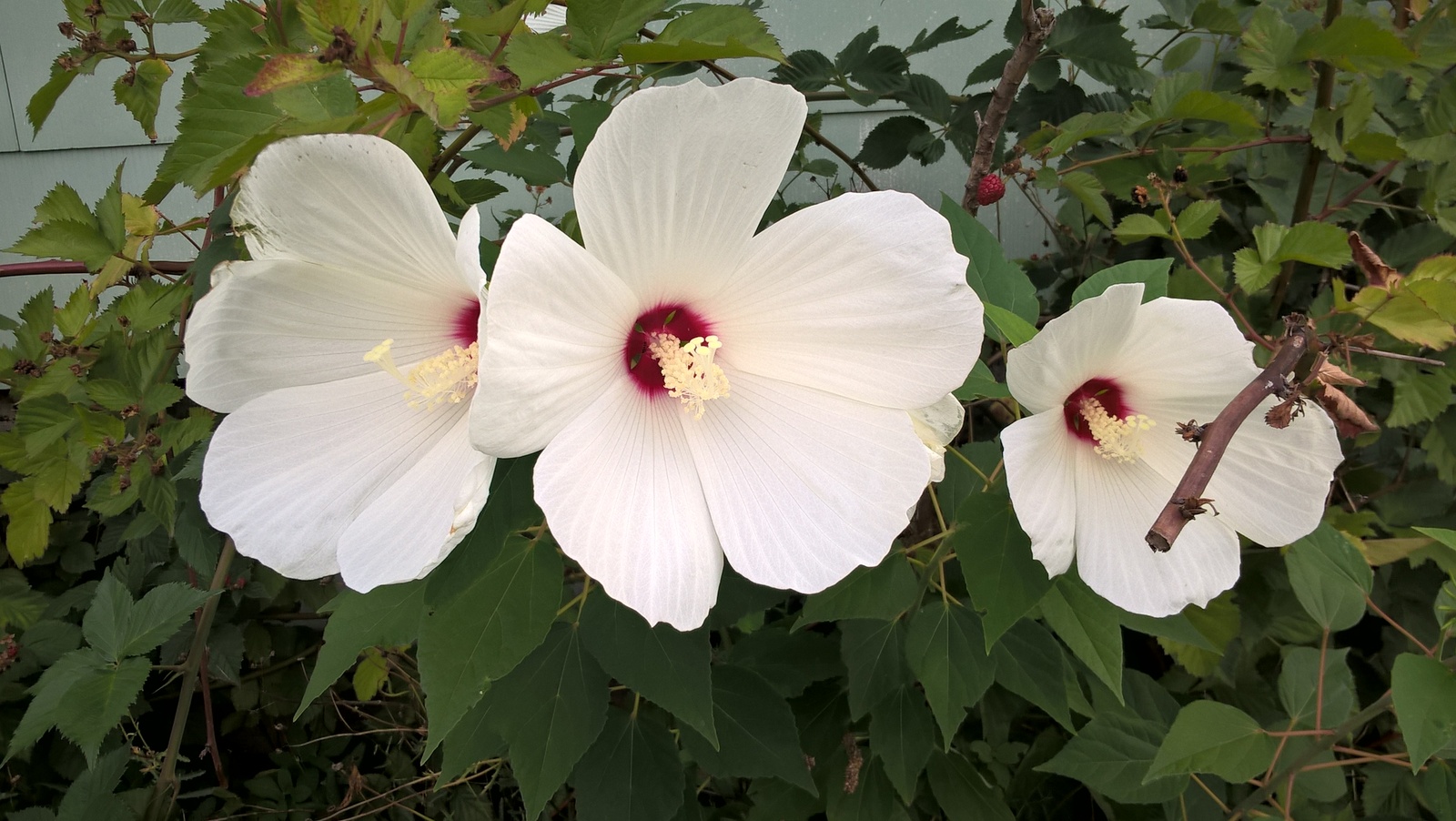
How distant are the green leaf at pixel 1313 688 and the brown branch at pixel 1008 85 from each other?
0.71 m

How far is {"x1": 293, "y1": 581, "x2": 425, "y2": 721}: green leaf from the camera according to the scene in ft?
2.23

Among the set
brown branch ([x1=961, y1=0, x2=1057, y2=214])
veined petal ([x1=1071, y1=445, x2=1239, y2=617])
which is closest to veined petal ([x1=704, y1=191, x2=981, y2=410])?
veined petal ([x1=1071, y1=445, x2=1239, y2=617])

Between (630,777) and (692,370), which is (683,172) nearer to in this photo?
(692,370)

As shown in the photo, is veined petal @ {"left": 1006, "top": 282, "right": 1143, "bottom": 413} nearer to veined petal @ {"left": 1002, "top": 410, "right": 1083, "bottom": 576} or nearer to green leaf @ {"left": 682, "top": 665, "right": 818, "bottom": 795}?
veined petal @ {"left": 1002, "top": 410, "right": 1083, "bottom": 576}

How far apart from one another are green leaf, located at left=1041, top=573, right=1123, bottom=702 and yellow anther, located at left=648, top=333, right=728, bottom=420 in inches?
14.1

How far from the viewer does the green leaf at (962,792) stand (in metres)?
0.98

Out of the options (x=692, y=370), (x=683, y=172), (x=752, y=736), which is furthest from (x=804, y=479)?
(x=752, y=736)

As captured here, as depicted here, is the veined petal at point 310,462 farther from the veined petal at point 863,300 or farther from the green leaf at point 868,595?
the green leaf at point 868,595

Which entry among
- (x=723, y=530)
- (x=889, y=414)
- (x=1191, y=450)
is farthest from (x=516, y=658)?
(x=1191, y=450)

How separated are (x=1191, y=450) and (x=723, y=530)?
0.43m

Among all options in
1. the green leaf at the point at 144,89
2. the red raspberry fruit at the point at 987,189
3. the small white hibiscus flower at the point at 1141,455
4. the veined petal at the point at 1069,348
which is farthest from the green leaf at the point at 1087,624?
the green leaf at the point at 144,89

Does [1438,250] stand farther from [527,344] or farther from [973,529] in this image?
[527,344]

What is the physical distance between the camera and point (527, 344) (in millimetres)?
449

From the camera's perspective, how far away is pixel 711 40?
604 millimetres
